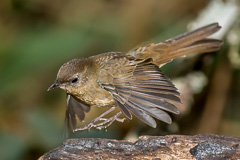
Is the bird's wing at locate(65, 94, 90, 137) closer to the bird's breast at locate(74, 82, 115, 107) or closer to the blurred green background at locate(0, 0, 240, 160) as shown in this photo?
the blurred green background at locate(0, 0, 240, 160)

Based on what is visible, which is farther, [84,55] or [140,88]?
[84,55]

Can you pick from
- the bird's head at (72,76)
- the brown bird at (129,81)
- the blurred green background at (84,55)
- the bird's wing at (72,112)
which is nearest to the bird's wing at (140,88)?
the brown bird at (129,81)

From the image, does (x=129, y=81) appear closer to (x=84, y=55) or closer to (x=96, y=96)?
(x=96, y=96)

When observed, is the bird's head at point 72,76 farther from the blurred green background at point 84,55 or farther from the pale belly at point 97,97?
the blurred green background at point 84,55

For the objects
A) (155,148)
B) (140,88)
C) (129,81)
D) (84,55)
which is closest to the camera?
(155,148)

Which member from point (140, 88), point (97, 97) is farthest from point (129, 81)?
point (97, 97)

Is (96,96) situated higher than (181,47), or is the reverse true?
(181,47)

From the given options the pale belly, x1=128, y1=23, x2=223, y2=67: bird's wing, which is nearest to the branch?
the pale belly

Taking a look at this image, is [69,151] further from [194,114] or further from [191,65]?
[194,114]
